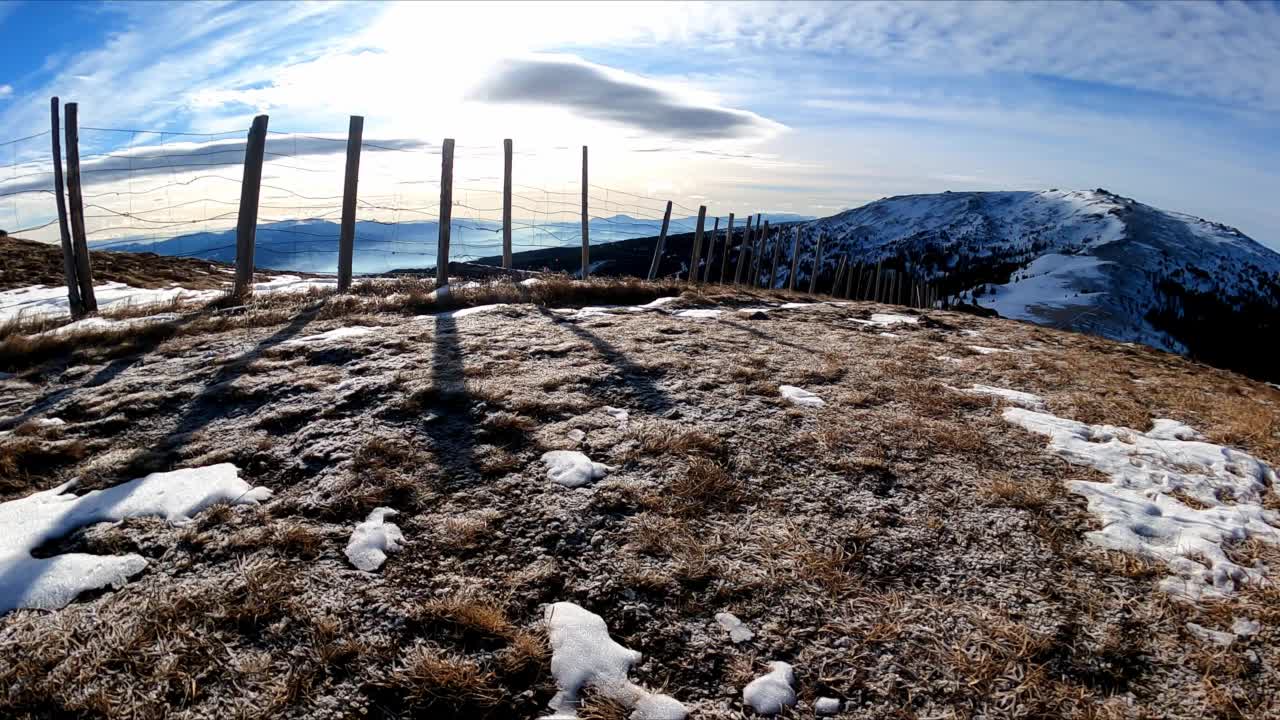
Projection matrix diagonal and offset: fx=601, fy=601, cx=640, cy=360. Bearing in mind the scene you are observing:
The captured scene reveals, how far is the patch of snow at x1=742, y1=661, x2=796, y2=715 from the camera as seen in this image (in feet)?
7.45

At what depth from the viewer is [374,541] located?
10.5ft

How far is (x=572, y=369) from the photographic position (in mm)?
6031

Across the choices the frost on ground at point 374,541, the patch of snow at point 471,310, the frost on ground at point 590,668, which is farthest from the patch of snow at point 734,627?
the patch of snow at point 471,310

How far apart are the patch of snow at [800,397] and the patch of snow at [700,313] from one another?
12.0 feet

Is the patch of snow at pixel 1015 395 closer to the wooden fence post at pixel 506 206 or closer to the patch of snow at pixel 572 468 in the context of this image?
the patch of snow at pixel 572 468

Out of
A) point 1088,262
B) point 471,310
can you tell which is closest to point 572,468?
point 471,310

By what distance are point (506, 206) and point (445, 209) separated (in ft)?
12.8

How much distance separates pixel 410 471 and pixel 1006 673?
11.1 feet

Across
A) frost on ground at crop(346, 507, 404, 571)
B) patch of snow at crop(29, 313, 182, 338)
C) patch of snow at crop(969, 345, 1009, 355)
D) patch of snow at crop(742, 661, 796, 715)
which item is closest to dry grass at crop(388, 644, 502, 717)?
frost on ground at crop(346, 507, 404, 571)

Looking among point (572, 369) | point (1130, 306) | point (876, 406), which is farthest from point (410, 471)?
point (1130, 306)

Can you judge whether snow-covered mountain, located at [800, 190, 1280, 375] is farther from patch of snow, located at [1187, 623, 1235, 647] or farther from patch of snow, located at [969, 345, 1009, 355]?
patch of snow, located at [1187, 623, 1235, 647]

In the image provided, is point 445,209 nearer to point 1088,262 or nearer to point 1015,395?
point 1015,395

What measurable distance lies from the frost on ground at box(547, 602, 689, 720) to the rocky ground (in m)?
0.06

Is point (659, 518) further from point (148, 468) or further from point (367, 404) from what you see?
point (148, 468)
